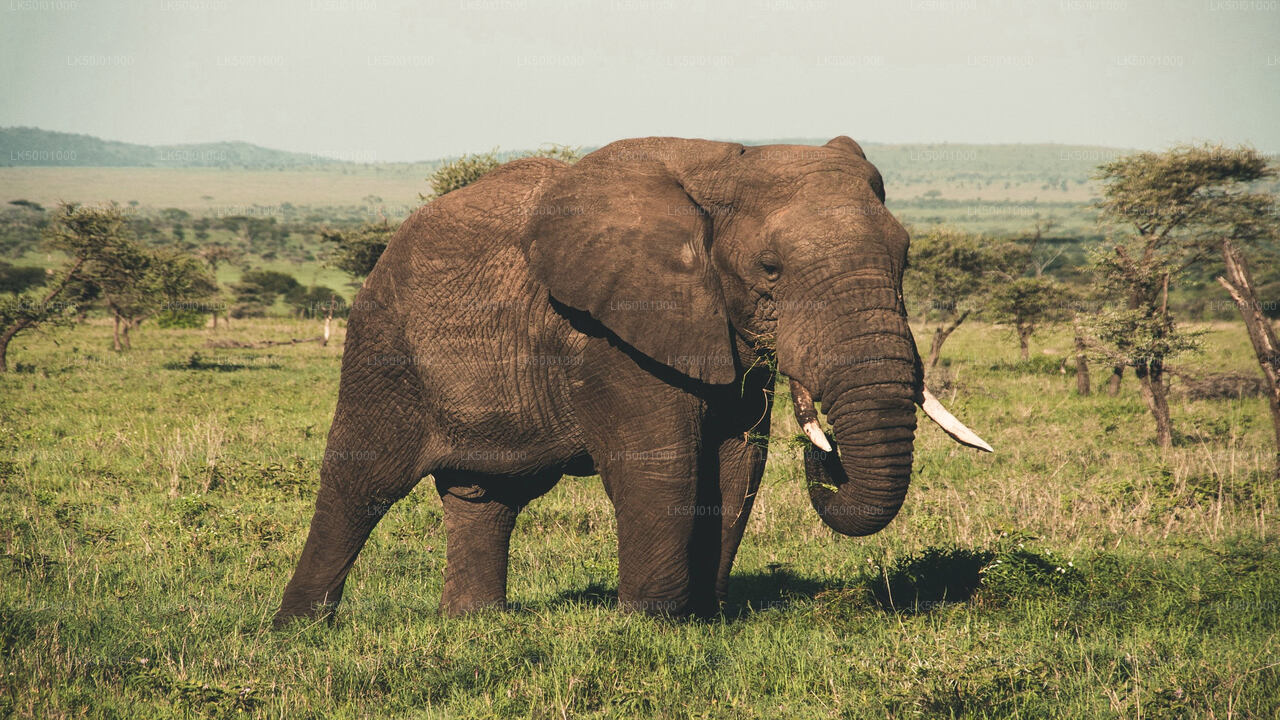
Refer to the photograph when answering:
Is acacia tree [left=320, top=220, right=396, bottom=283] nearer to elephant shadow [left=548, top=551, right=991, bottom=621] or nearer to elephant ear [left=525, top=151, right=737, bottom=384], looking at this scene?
elephant shadow [left=548, top=551, right=991, bottom=621]

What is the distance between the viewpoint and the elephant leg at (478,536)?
7.04 m

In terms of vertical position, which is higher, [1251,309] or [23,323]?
[1251,309]

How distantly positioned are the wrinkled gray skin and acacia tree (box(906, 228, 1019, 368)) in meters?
27.7

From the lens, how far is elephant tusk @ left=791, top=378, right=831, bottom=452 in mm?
5383

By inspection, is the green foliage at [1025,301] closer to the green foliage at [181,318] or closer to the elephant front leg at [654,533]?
the elephant front leg at [654,533]

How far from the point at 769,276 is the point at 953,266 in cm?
3024

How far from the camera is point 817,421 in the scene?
5.29 metres

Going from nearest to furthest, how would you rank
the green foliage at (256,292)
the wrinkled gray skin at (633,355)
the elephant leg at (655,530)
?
the wrinkled gray skin at (633,355) → the elephant leg at (655,530) → the green foliage at (256,292)

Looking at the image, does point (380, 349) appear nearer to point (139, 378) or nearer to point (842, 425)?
point (842, 425)

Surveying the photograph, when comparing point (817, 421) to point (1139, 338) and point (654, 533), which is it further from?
point (1139, 338)

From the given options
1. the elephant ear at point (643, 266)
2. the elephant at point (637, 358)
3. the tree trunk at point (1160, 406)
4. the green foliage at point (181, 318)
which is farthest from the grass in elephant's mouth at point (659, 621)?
the green foliage at point (181, 318)

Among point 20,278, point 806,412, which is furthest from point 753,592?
point 20,278

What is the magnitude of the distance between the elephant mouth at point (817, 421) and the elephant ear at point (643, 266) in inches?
16.4

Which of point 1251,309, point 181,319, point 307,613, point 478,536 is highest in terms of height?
point 1251,309
